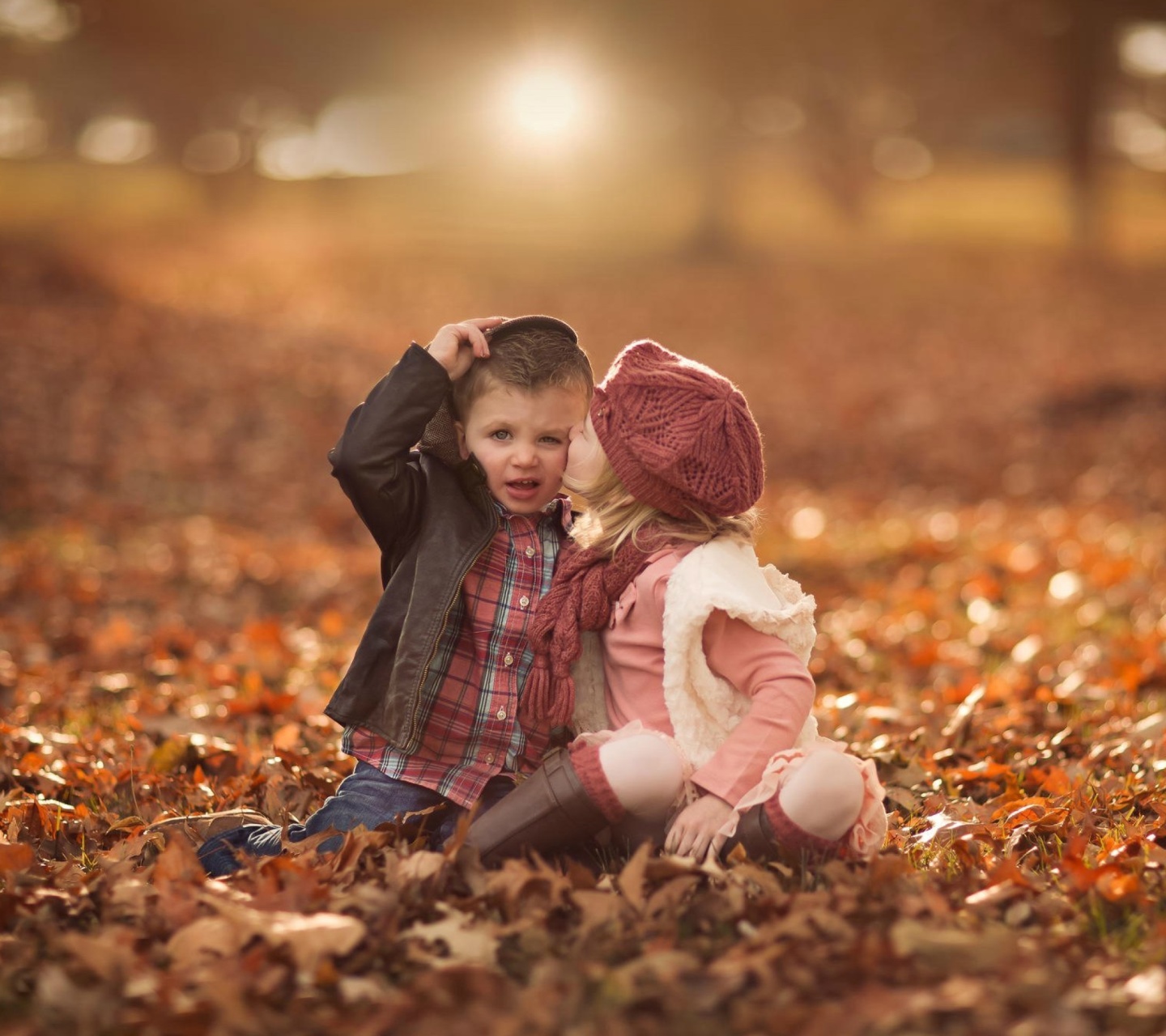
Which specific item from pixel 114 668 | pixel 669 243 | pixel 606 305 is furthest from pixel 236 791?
pixel 669 243

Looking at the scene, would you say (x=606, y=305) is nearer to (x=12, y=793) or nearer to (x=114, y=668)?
(x=114, y=668)

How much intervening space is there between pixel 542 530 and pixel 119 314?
43.8 ft

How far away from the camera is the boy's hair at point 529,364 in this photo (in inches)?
123

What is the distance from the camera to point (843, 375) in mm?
16766

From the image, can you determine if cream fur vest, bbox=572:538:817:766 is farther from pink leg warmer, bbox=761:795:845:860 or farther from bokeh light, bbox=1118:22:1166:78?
bokeh light, bbox=1118:22:1166:78

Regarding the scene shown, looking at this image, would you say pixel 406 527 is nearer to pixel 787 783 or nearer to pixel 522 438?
pixel 522 438

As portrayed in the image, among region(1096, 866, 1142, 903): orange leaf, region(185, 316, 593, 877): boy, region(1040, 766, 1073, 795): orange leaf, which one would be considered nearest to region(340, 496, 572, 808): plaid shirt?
region(185, 316, 593, 877): boy

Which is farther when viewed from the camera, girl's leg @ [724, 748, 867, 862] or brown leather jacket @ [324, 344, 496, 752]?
brown leather jacket @ [324, 344, 496, 752]

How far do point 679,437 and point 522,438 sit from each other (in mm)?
439

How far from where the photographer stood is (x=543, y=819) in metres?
2.80

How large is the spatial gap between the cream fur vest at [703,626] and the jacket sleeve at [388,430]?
727mm

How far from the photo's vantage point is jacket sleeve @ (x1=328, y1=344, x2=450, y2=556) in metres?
3.00

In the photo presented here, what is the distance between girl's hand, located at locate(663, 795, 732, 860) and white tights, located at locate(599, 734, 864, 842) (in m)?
0.06

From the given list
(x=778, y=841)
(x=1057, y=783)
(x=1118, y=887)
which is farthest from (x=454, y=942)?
(x=1057, y=783)
